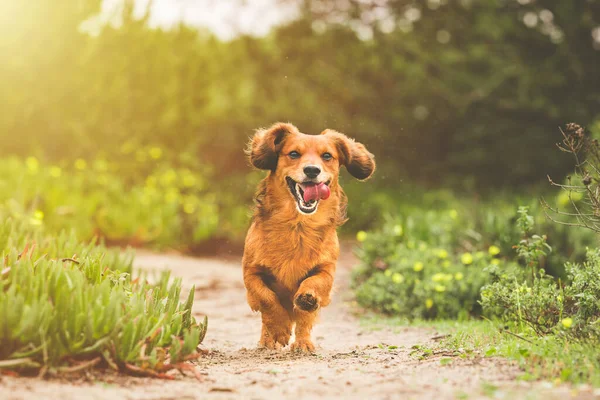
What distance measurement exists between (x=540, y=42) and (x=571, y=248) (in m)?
7.56

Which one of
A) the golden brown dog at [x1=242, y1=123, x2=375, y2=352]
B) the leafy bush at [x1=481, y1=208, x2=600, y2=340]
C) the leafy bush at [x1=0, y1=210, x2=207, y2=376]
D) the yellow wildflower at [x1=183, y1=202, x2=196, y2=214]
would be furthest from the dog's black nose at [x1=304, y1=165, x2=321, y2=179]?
the yellow wildflower at [x1=183, y1=202, x2=196, y2=214]

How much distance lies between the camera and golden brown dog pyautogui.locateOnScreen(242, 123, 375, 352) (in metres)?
5.05

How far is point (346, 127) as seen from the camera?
15.0 meters

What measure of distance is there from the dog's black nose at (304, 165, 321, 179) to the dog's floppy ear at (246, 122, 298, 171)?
21.8 inches

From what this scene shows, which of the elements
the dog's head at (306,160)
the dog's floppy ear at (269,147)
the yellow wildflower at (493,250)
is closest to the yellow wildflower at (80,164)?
the dog's head at (306,160)

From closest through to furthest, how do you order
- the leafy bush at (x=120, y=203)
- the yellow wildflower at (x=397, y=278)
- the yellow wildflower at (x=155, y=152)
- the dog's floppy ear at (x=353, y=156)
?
the dog's floppy ear at (x=353, y=156) < the yellow wildflower at (x=397, y=278) < the leafy bush at (x=120, y=203) < the yellow wildflower at (x=155, y=152)

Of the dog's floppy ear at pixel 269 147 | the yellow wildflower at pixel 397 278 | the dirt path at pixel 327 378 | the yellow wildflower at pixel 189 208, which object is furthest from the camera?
the yellow wildflower at pixel 189 208

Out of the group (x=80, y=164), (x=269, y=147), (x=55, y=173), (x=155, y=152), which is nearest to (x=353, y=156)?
(x=269, y=147)

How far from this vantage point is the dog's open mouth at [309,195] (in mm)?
5070

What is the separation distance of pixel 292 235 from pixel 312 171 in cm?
51

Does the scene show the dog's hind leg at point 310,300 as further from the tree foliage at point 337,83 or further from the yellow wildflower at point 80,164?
the tree foliage at point 337,83

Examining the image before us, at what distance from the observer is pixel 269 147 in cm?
548

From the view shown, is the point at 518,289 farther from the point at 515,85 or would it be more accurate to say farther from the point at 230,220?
the point at 515,85

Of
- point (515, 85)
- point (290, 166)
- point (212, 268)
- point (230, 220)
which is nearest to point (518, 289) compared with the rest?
point (290, 166)
